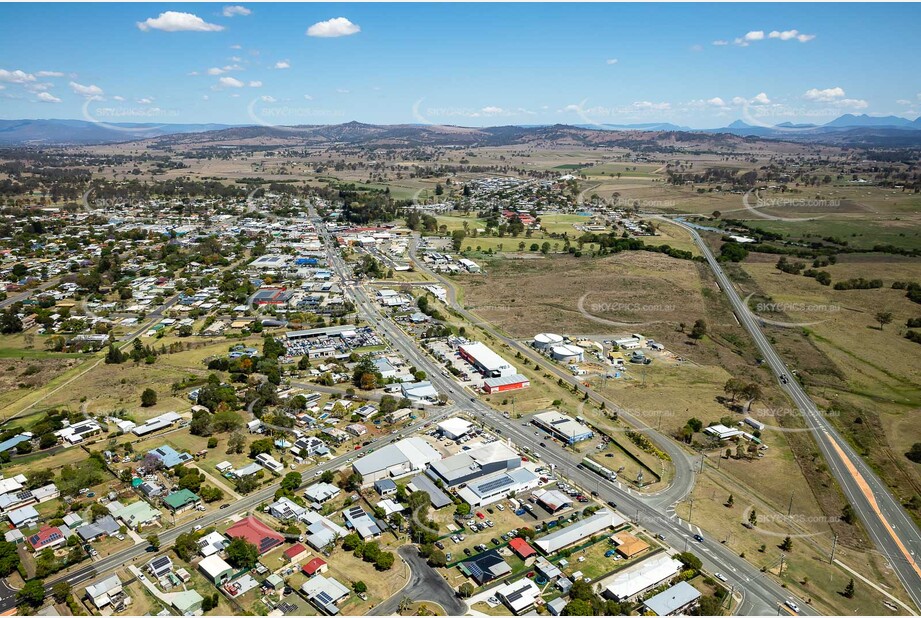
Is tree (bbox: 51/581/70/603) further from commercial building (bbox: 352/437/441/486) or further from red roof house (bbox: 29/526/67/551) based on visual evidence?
commercial building (bbox: 352/437/441/486)

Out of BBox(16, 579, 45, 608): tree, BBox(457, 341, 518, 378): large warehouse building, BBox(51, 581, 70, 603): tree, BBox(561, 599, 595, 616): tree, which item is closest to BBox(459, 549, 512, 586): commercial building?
BBox(561, 599, 595, 616): tree

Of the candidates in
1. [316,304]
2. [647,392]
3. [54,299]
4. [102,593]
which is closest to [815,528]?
[647,392]

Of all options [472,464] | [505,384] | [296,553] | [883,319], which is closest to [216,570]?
[296,553]

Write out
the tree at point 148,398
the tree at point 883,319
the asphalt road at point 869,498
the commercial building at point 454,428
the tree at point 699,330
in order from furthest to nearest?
the tree at point 883,319 < the tree at point 699,330 < the tree at point 148,398 < the commercial building at point 454,428 < the asphalt road at point 869,498

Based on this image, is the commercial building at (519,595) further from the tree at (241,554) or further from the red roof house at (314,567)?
the tree at (241,554)

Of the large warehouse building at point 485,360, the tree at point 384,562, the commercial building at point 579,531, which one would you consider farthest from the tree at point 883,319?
the tree at point 384,562

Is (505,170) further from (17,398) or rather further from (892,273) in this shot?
(17,398)
